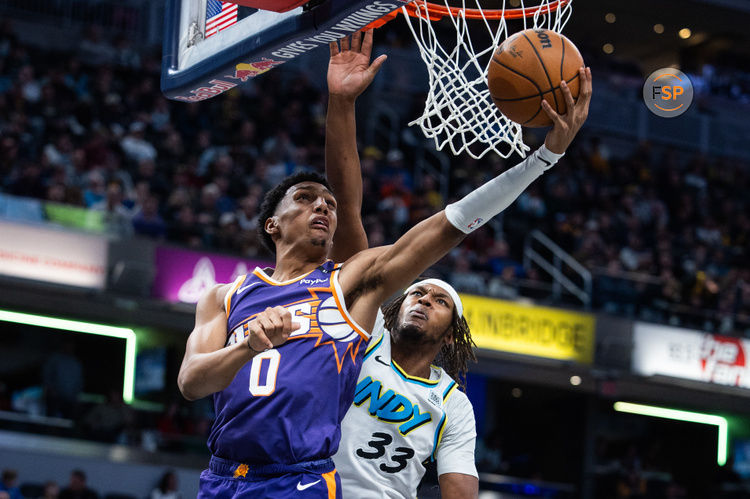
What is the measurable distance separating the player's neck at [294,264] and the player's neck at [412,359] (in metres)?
0.82

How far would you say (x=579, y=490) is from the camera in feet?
49.7

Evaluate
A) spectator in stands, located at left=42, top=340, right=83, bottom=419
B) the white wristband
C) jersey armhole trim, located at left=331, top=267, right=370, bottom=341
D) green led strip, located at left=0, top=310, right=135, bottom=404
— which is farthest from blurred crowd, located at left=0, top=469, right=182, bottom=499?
the white wristband

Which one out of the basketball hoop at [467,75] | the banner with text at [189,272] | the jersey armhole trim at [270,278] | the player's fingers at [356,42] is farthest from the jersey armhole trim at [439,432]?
the banner with text at [189,272]

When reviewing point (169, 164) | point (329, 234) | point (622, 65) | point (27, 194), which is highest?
point (622, 65)

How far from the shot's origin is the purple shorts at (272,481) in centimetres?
332

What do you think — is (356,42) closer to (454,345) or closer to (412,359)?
(412,359)

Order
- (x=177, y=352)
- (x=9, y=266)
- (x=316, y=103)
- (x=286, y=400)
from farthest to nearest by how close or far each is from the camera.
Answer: (x=316, y=103) < (x=177, y=352) < (x=9, y=266) < (x=286, y=400)

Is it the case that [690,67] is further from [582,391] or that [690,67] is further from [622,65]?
[582,391]

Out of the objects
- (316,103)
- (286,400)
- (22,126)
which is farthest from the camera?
(316,103)

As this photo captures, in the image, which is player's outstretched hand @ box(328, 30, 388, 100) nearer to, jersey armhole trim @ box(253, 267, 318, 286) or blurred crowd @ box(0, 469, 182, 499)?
jersey armhole trim @ box(253, 267, 318, 286)

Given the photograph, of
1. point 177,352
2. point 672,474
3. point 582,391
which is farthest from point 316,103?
point 672,474

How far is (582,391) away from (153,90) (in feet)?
25.4

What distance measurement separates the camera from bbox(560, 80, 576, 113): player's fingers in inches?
135

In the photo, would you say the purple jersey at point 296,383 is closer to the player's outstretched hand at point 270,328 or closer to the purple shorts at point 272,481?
the purple shorts at point 272,481
